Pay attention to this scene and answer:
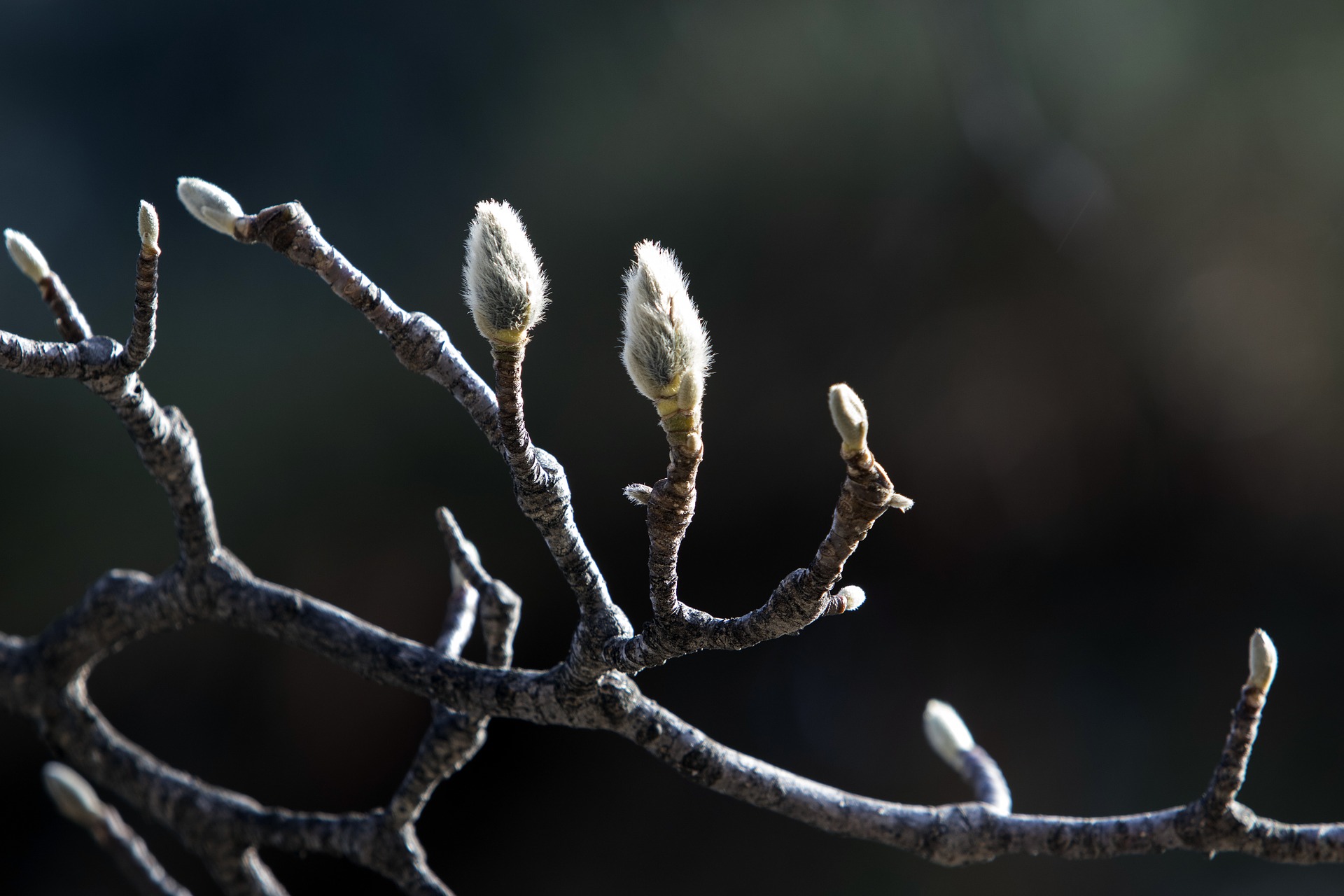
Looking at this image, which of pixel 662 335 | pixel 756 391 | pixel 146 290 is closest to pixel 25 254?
pixel 146 290

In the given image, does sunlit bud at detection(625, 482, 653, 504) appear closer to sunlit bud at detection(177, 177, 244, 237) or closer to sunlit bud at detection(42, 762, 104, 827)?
sunlit bud at detection(177, 177, 244, 237)

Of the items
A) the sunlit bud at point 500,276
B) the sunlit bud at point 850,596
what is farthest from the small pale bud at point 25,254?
the sunlit bud at point 850,596

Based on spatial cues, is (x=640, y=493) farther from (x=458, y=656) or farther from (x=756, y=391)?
(x=756, y=391)

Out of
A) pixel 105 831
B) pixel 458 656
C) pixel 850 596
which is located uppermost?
pixel 850 596

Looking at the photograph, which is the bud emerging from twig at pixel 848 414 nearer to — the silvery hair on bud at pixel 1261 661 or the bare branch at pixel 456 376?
the bare branch at pixel 456 376

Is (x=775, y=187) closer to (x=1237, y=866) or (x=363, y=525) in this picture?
(x=363, y=525)

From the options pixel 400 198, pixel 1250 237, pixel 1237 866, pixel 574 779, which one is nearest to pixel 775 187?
pixel 400 198
